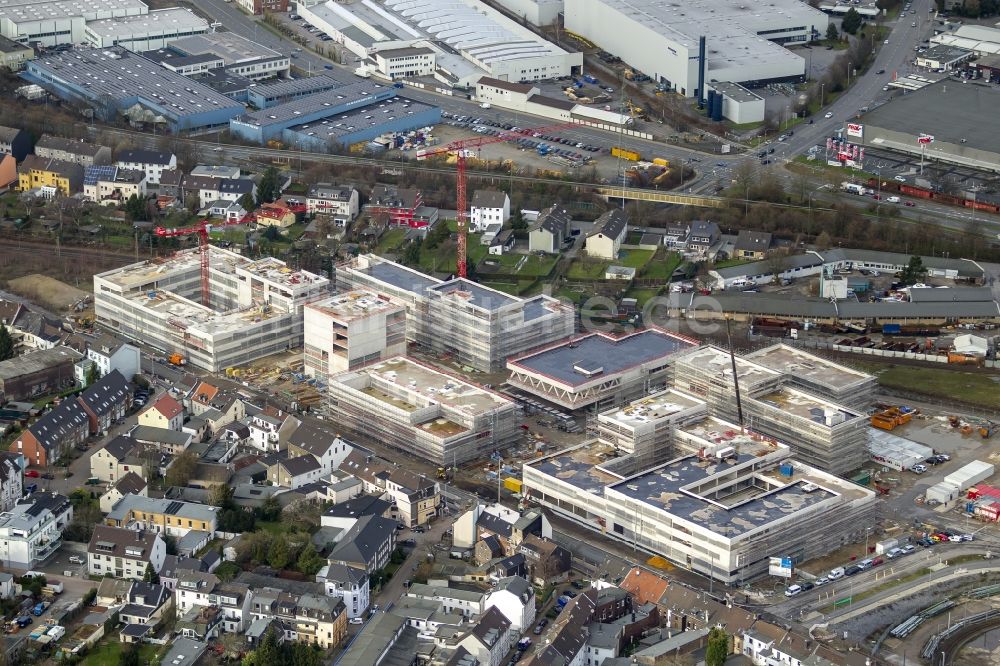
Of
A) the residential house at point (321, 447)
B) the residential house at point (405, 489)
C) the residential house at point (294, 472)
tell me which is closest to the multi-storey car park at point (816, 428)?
the residential house at point (405, 489)

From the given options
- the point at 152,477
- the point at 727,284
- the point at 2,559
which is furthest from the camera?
the point at 727,284

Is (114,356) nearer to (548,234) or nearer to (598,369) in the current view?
(598,369)

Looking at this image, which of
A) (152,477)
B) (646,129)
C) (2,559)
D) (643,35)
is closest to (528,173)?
(646,129)

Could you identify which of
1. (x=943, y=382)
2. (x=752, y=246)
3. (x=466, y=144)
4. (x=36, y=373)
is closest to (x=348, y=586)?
(x=36, y=373)

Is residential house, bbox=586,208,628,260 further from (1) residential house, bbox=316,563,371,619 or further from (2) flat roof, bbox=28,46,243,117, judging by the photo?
(1) residential house, bbox=316,563,371,619

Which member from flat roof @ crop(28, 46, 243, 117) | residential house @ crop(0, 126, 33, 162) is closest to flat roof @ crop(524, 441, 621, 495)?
residential house @ crop(0, 126, 33, 162)

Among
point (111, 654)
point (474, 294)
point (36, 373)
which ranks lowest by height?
point (111, 654)

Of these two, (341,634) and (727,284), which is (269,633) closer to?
(341,634)
